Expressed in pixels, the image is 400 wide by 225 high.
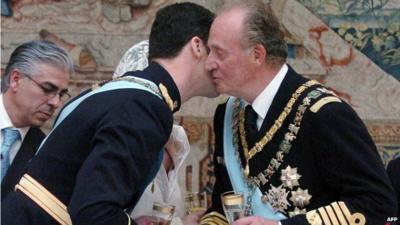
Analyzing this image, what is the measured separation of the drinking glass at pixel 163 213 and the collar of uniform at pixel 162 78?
1.07 feet

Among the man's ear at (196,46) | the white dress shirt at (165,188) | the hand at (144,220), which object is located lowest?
the hand at (144,220)

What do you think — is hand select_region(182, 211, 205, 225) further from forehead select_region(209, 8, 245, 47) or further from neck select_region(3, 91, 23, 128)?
neck select_region(3, 91, 23, 128)

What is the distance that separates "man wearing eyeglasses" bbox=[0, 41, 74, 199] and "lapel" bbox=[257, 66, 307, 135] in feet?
3.56

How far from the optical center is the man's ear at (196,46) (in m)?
2.95

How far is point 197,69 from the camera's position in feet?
9.74

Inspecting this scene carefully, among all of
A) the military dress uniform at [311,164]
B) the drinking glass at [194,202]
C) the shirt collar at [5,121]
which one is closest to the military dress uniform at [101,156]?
the military dress uniform at [311,164]

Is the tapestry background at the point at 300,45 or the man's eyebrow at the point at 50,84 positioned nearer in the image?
the man's eyebrow at the point at 50,84

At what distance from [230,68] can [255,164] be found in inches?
13.2

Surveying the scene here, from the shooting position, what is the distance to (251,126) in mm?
3113

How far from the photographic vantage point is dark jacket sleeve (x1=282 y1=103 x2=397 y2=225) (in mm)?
2811

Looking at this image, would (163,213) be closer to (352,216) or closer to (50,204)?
(50,204)

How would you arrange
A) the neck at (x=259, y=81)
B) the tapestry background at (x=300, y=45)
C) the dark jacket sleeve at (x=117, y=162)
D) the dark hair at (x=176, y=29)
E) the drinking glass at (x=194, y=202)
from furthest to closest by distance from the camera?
1. the tapestry background at (x=300, y=45)
2. the drinking glass at (x=194, y=202)
3. the neck at (x=259, y=81)
4. the dark hair at (x=176, y=29)
5. the dark jacket sleeve at (x=117, y=162)

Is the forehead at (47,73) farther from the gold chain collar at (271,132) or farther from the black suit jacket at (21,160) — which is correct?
the gold chain collar at (271,132)

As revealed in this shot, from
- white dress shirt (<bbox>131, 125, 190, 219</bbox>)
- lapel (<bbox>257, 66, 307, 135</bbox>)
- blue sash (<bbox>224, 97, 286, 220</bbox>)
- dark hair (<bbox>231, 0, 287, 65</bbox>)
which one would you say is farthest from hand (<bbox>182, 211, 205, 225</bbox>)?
dark hair (<bbox>231, 0, 287, 65</bbox>)
